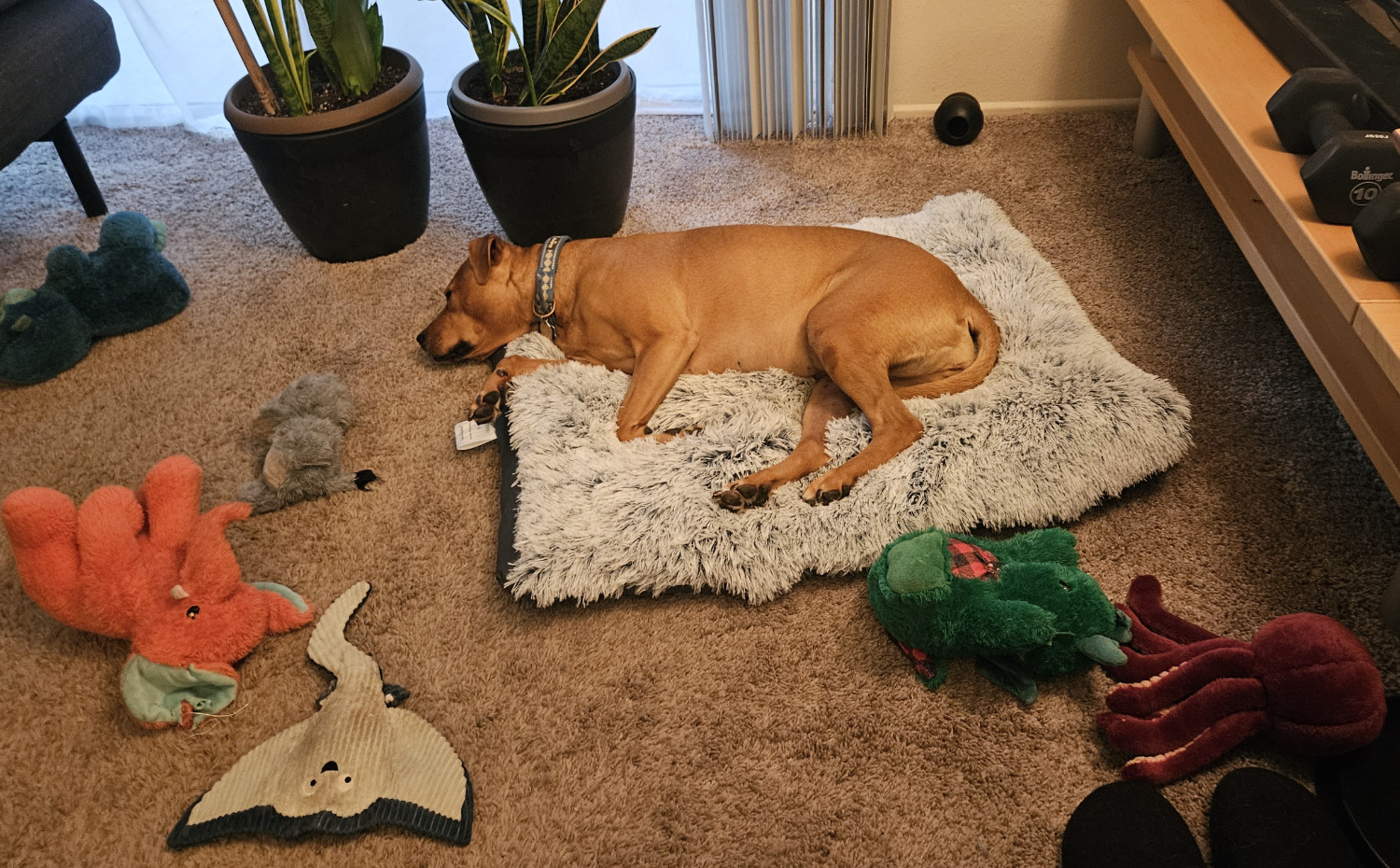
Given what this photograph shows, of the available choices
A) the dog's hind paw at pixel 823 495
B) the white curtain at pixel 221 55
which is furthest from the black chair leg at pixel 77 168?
the dog's hind paw at pixel 823 495

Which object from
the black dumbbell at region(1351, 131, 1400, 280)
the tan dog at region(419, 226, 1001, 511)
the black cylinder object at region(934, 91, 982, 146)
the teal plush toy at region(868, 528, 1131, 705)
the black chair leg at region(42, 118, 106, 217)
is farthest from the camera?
the black cylinder object at region(934, 91, 982, 146)

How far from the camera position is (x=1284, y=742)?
1.36 meters

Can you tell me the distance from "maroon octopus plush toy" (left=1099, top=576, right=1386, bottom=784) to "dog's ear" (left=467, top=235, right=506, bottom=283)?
167 cm

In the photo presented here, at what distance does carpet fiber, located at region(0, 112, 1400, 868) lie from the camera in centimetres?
143

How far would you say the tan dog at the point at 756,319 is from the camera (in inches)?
79.5

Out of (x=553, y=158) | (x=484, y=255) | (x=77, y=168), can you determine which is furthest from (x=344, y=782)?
(x=77, y=168)

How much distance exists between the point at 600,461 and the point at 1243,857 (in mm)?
1314

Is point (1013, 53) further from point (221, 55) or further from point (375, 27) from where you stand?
point (221, 55)

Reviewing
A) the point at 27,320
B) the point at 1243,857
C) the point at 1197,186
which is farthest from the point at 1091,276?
the point at 27,320

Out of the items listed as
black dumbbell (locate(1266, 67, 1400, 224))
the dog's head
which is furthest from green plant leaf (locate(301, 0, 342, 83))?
black dumbbell (locate(1266, 67, 1400, 224))

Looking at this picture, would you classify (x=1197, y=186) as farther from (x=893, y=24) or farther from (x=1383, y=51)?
(x=893, y=24)

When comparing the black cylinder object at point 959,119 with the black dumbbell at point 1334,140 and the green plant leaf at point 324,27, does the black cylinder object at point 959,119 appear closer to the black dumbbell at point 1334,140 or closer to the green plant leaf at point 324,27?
the black dumbbell at point 1334,140

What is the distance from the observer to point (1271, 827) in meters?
1.26

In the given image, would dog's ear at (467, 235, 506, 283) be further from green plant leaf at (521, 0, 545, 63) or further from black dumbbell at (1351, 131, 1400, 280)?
black dumbbell at (1351, 131, 1400, 280)
